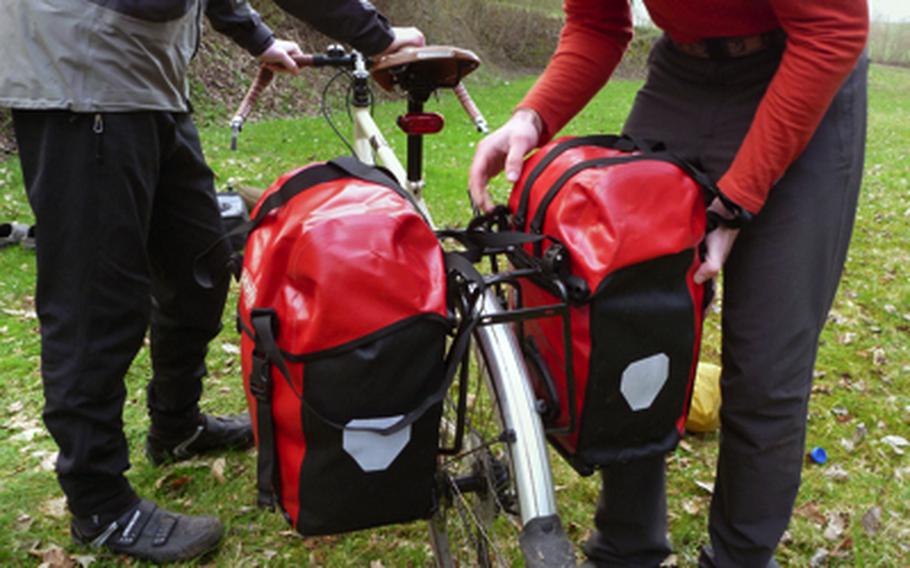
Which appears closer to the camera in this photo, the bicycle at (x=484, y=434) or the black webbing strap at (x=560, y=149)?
the bicycle at (x=484, y=434)

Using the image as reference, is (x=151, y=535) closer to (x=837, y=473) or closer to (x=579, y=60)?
(x=579, y=60)

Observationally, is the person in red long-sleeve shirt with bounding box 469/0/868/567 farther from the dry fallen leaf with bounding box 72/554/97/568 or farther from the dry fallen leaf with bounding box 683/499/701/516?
the dry fallen leaf with bounding box 72/554/97/568

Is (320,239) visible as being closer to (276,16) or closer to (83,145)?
(83,145)

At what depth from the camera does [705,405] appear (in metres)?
3.27

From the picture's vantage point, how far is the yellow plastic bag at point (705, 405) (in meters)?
3.28

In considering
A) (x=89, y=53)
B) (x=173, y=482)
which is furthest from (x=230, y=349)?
(x=89, y=53)

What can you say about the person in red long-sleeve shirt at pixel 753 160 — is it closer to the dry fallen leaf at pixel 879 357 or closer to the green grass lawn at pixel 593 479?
the green grass lawn at pixel 593 479

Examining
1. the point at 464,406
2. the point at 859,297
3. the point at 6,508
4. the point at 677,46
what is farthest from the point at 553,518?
the point at 859,297

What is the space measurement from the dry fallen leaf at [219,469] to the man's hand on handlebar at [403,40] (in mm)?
1732

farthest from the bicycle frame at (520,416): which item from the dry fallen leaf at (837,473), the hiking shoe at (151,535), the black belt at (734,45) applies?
the dry fallen leaf at (837,473)

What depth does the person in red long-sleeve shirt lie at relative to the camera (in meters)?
1.54

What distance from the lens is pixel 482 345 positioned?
1.69 metres

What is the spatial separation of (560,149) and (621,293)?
42cm

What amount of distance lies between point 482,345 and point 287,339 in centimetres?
49
